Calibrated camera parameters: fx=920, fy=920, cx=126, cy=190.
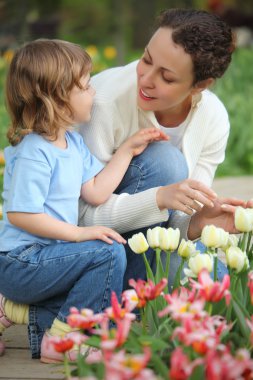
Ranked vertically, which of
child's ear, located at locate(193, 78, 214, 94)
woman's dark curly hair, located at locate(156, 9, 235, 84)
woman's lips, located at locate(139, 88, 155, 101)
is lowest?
woman's lips, located at locate(139, 88, 155, 101)

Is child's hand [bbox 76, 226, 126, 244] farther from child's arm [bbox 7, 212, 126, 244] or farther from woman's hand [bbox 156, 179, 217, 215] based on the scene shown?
woman's hand [bbox 156, 179, 217, 215]

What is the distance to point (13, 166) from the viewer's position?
2805 mm

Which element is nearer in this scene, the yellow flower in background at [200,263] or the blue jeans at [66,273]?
the yellow flower in background at [200,263]

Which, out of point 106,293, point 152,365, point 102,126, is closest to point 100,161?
point 102,126

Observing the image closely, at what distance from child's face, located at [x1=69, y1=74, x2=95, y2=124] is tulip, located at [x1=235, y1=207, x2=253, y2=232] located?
0.74 metres

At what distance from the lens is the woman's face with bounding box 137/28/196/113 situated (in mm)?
3014

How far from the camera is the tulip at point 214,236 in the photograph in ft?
7.58

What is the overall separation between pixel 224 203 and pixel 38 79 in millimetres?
695

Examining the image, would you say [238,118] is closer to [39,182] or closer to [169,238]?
[39,182]

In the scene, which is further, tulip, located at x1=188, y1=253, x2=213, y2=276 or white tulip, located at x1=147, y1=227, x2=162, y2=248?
white tulip, located at x1=147, y1=227, x2=162, y2=248

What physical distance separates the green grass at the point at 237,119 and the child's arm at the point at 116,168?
106 inches

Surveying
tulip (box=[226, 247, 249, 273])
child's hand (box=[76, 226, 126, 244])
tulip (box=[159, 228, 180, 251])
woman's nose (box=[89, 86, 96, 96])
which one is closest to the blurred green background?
woman's nose (box=[89, 86, 96, 96])

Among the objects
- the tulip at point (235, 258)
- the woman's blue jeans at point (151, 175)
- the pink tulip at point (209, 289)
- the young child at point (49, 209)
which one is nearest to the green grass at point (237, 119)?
the woman's blue jeans at point (151, 175)

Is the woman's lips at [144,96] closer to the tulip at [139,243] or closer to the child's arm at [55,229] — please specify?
the child's arm at [55,229]
